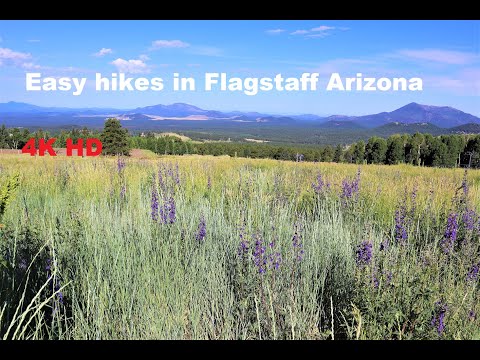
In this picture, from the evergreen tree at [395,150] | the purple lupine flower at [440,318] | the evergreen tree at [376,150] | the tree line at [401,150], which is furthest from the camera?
the evergreen tree at [376,150]

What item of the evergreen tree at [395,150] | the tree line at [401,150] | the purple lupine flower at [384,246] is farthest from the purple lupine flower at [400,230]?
the evergreen tree at [395,150]

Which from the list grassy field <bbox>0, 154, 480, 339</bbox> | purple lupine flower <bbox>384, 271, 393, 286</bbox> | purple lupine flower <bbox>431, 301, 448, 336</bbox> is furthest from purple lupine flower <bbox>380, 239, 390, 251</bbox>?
purple lupine flower <bbox>431, 301, 448, 336</bbox>

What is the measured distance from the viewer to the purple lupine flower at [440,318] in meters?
2.36

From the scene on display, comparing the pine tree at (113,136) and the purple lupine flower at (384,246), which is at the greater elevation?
the pine tree at (113,136)

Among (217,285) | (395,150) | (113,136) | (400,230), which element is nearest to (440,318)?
(217,285)

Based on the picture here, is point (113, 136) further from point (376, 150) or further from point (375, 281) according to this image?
point (376, 150)

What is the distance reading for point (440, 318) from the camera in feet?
7.68

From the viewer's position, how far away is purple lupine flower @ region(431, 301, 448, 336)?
2356 mm

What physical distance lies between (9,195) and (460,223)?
13.8ft

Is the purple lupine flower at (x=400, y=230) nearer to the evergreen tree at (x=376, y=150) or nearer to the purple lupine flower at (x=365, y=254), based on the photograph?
the purple lupine flower at (x=365, y=254)

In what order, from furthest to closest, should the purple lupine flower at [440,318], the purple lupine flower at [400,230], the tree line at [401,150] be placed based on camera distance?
the tree line at [401,150]
the purple lupine flower at [400,230]
the purple lupine flower at [440,318]

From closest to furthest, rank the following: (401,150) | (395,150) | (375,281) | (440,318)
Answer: (440,318) → (375,281) → (401,150) → (395,150)
